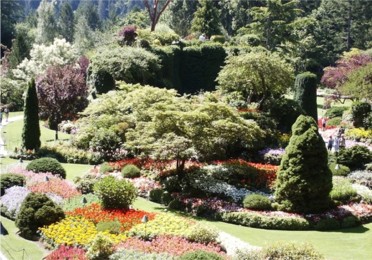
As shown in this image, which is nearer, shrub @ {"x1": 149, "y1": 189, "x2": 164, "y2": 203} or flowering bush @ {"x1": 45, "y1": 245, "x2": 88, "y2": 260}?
flowering bush @ {"x1": 45, "y1": 245, "x2": 88, "y2": 260}

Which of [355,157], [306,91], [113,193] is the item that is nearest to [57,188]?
[113,193]

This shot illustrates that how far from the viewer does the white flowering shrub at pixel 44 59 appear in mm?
46781

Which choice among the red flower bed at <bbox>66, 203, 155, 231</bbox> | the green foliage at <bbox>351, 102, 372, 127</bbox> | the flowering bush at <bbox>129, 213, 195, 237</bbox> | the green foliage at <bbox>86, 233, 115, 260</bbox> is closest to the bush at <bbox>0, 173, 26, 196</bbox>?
the red flower bed at <bbox>66, 203, 155, 231</bbox>

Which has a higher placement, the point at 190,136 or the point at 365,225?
the point at 190,136

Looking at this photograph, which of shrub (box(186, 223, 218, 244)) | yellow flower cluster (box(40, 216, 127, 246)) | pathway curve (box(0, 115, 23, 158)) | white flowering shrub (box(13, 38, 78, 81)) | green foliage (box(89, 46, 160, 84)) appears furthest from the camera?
white flowering shrub (box(13, 38, 78, 81))

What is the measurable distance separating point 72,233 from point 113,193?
9.12 feet

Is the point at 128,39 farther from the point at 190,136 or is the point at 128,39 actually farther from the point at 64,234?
the point at 64,234

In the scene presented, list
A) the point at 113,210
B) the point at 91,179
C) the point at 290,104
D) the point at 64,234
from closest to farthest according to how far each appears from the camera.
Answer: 1. the point at 64,234
2. the point at 113,210
3. the point at 91,179
4. the point at 290,104

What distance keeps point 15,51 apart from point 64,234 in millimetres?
48665

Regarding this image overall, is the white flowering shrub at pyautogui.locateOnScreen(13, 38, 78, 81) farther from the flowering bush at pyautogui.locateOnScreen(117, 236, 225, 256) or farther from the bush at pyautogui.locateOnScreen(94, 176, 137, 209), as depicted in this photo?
the flowering bush at pyautogui.locateOnScreen(117, 236, 225, 256)

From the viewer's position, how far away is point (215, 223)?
18.2m

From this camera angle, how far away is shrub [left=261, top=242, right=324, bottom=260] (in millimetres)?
12547

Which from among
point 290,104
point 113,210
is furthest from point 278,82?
point 113,210

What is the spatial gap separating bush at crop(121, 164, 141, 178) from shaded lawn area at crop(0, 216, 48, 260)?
7098 mm
